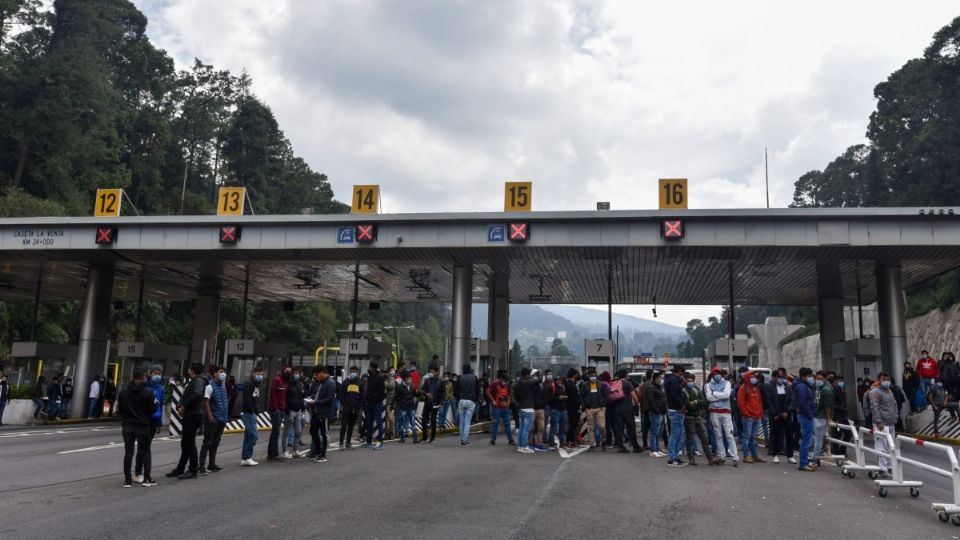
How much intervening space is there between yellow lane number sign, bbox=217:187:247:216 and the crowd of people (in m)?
6.87

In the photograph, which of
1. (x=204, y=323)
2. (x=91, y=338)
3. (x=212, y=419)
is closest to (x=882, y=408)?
(x=212, y=419)

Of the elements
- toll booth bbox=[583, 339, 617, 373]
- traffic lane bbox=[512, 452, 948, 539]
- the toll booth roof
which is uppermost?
toll booth bbox=[583, 339, 617, 373]

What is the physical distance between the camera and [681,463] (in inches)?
516

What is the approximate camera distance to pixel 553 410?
52.0 ft

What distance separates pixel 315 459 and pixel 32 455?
594cm

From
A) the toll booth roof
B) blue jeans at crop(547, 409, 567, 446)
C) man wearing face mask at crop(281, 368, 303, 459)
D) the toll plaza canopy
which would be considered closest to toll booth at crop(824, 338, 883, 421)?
A: the toll plaza canopy

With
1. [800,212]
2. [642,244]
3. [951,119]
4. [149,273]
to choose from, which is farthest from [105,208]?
[951,119]

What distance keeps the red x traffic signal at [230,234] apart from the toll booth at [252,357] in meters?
7.53

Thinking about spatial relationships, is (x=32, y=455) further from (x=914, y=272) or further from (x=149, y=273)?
(x=914, y=272)

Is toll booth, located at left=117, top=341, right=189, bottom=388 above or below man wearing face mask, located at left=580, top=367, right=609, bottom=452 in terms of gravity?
above

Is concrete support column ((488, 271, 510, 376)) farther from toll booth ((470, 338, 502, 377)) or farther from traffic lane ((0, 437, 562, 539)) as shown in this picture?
traffic lane ((0, 437, 562, 539))

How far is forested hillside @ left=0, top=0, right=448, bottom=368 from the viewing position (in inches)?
1661

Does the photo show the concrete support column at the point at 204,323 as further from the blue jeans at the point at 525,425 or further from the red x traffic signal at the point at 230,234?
the blue jeans at the point at 525,425

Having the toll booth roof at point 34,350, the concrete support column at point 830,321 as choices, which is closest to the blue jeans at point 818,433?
the concrete support column at point 830,321
